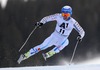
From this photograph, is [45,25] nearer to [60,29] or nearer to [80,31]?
[60,29]

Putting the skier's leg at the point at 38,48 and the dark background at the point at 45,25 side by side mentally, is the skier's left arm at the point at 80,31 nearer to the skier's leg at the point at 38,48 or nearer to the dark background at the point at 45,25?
the skier's leg at the point at 38,48

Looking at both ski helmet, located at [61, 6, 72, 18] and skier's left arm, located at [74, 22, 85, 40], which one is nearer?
ski helmet, located at [61, 6, 72, 18]

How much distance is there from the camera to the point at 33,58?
23.1 m

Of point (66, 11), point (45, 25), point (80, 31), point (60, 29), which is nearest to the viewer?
point (66, 11)

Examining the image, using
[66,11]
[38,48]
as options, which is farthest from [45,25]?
[66,11]

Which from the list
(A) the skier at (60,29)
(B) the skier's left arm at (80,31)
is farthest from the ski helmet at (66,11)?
(B) the skier's left arm at (80,31)

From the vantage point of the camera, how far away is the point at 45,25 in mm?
35000

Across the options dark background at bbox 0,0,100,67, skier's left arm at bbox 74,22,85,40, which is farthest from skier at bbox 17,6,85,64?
dark background at bbox 0,0,100,67

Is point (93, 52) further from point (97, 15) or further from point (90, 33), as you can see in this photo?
point (97, 15)

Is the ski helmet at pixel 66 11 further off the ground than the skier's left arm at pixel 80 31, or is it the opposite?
the ski helmet at pixel 66 11

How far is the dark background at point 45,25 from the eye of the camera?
111 ft

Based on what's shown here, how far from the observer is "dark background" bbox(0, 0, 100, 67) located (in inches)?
1335

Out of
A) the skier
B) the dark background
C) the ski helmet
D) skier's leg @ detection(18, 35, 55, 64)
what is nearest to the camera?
the ski helmet

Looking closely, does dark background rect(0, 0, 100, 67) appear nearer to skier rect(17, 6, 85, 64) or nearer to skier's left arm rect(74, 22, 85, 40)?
skier rect(17, 6, 85, 64)
